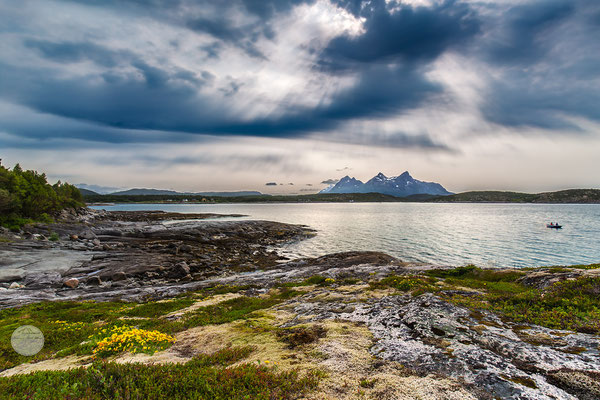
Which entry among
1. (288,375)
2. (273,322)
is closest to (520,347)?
(288,375)

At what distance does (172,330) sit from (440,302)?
1372 cm

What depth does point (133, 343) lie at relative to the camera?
9953 mm

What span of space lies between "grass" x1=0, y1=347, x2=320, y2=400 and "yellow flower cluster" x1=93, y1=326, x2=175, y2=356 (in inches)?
91.1

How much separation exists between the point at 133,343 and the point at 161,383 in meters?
4.59

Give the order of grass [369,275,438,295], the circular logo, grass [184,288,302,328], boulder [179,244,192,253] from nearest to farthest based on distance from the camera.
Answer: the circular logo → grass [184,288,302,328] → grass [369,275,438,295] → boulder [179,244,192,253]

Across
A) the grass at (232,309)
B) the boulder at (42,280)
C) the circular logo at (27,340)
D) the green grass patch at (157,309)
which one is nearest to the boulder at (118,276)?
the boulder at (42,280)

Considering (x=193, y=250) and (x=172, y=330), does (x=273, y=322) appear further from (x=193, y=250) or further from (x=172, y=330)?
(x=193, y=250)

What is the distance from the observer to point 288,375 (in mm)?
7000

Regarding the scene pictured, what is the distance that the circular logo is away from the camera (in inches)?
442

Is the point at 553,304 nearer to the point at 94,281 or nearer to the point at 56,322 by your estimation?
the point at 56,322

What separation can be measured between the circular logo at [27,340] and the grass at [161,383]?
5571mm

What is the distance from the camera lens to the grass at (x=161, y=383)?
6113mm

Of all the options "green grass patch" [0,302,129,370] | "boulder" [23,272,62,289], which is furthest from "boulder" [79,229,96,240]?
"green grass patch" [0,302,129,370]

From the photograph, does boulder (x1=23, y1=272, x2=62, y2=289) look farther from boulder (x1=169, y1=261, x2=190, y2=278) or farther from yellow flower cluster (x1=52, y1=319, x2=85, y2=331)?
yellow flower cluster (x1=52, y1=319, x2=85, y2=331)
